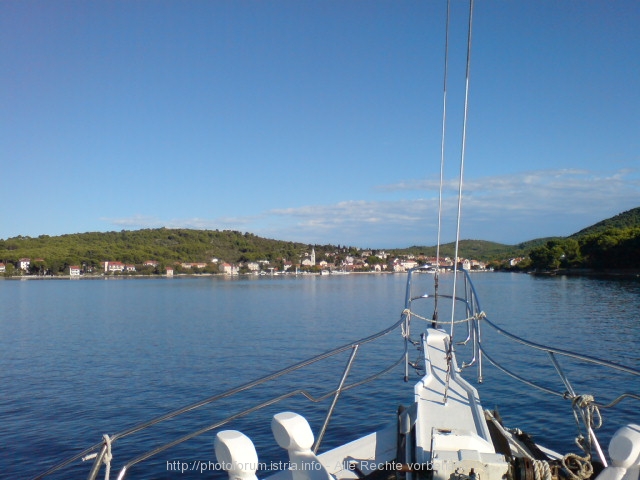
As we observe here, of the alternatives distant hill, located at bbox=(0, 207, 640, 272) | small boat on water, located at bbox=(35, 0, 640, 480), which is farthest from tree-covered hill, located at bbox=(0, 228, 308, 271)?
small boat on water, located at bbox=(35, 0, 640, 480)

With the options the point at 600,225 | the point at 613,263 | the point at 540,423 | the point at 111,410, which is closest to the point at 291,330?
the point at 111,410

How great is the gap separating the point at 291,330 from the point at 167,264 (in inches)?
4864

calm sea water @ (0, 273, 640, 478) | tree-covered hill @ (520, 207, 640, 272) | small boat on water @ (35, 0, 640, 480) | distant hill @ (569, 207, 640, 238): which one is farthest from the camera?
distant hill @ (569, 207, 640, 238)

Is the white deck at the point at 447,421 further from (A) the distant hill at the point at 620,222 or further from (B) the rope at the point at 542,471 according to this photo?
(A) the distant hill at the point at 620,222

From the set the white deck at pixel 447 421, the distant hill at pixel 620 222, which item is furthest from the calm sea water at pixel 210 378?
the distant hill at pixel 620 222

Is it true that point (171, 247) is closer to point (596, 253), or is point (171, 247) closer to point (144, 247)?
point (144, 247)

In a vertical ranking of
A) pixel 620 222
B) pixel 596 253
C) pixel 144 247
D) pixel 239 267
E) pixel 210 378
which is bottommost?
pixel 239 267

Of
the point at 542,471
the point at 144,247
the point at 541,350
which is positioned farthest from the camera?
the point at 144,247

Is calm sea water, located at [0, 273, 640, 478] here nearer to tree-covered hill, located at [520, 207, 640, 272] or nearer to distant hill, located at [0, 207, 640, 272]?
tree-covered hill, located at [520, 207, 640, 272]

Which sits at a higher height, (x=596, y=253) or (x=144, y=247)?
(x=596, y=253)

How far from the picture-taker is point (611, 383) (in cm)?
1294

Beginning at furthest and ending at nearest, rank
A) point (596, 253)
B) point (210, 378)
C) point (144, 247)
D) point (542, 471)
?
point (144, 247) → point (596, 253) → point (210, 378) → point (542, 471)

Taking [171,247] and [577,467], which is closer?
[577,467]

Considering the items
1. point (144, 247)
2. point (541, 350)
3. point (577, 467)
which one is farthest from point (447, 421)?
point (144, 247)
